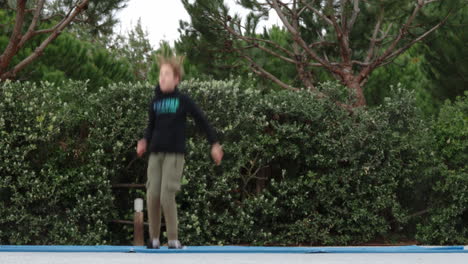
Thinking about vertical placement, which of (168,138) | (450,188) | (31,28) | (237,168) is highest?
(31,28)

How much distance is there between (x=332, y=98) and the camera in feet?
30.9

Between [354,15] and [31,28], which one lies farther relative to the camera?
[354,15]

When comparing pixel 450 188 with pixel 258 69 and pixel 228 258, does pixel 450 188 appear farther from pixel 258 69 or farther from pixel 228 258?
pixel 258 69

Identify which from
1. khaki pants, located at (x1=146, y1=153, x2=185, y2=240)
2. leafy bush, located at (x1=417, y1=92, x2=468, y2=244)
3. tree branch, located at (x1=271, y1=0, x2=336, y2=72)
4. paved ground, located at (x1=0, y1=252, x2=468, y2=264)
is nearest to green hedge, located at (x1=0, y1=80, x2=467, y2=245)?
leafy bush, located at (x1=417, y1=92, x2=468, y2=244)

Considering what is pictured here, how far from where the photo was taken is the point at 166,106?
574cm

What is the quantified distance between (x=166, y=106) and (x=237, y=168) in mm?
3290

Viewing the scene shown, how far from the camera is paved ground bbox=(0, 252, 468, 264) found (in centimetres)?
556

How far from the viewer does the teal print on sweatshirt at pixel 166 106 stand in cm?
573

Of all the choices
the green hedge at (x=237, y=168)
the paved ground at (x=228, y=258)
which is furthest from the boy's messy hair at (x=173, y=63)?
the green hedge at (x=237, y=168)

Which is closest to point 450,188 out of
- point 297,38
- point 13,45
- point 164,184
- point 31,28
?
point 297,38

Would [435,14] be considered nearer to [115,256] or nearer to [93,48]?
[115,256]

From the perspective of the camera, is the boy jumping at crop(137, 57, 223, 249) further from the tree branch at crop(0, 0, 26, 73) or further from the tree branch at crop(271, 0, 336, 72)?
the tree branch at crop(0, 0, 26, 73)

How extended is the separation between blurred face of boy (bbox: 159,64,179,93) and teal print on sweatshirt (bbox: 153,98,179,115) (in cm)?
8

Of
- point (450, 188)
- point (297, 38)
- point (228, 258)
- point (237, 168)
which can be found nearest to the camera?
point (228, 258)
